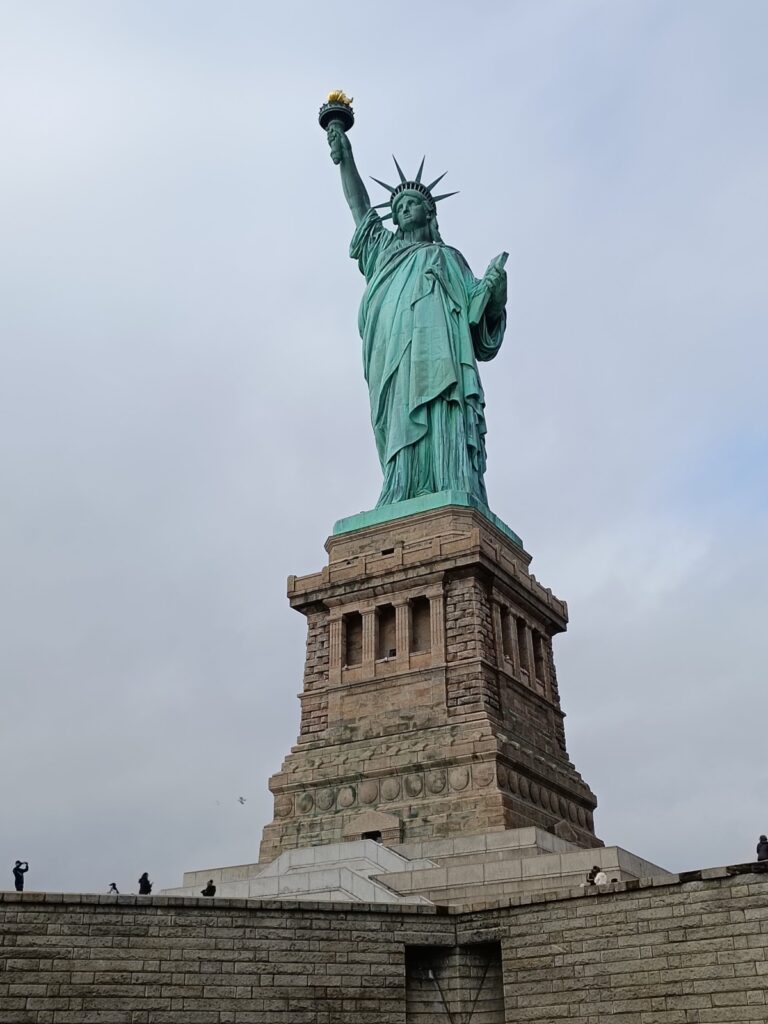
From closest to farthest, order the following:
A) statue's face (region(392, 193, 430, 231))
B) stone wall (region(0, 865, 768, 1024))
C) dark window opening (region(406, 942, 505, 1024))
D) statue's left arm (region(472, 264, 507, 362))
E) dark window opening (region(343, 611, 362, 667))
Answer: stone wall (region(0, 865, 768, 1024)) < dark window opening (region(406, 942, 505, 1024)) < dark window opening (region(343, 611, 362, 667)) < statue's left arm (region(472, 264, 507, 362)) < statue's face (region(392, 193, 430, 231))

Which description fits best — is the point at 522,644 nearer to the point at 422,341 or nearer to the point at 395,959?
the point at 422,341

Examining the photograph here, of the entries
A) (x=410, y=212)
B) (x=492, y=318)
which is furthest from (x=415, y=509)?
(x=410, y=212)

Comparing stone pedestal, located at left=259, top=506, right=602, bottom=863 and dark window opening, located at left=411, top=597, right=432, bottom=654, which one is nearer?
stone pedestal, located at left=259, top=506, right=602, bottom=863

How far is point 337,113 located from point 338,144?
1.31 meters

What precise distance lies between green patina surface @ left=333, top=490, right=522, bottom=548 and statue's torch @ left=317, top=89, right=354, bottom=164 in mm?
13562

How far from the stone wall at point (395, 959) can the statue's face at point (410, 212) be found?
22496mm

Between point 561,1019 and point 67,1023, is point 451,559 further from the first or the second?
point 67,1023

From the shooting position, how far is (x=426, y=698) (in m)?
24.6

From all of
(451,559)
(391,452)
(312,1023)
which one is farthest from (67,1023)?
(391,452)

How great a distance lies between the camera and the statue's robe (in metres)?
28.8

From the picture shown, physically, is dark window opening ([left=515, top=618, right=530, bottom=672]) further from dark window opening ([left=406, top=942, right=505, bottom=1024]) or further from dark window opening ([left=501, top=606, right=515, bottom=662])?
dark window opening ([left=406, top=942, right=505, bottom=1024])

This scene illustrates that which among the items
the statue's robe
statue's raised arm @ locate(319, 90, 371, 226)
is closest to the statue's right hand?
statue's raised arm @ locate(319, 90, 371, 226)

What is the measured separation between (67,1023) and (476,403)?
20296 mm

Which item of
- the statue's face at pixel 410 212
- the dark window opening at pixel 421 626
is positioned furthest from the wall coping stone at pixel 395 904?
the statue's face at pixel 410 212
